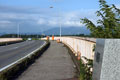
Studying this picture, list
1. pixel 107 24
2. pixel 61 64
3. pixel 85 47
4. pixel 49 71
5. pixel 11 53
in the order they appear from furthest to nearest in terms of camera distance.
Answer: pixel 11 53
pixel 61 64
pixel 49 71
pixel 85 47
pixel 107 24

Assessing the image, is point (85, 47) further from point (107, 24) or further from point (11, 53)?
point (11, 53)

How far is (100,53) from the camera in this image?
480cm

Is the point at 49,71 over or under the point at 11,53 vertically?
over

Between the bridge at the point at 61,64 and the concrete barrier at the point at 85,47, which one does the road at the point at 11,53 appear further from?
the concrete barrier at the point at 85,47

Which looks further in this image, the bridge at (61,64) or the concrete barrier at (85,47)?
the concrete barrier at (85,47)

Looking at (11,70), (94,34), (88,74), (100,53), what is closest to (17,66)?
(11,70)

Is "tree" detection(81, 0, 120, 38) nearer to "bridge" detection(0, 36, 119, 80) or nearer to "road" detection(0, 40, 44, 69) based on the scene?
"bridge" detection(0, 36, 119, 80)

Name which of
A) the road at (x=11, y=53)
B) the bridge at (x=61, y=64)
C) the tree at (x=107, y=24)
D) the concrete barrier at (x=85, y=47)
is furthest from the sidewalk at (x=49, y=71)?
the tree at (x=107, y=24)

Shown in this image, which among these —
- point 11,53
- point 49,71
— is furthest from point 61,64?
point 11,53

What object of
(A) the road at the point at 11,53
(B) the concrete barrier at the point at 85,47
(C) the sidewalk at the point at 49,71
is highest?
(B) the concrete barrier at the point at 85,47

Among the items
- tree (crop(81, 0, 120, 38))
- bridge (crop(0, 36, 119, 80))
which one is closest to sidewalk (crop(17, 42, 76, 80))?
bridge (crop(0, 36, 119, 80))

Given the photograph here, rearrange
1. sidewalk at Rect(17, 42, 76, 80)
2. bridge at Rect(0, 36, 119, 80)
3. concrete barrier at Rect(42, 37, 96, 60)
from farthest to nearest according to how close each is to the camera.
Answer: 1. sidewalk at Rect(17, 42, 76, 80)
2. concrete barrier at Rect(42, 37, 96, 60)
3. bridge at Rect(0, 36, 119, 80)

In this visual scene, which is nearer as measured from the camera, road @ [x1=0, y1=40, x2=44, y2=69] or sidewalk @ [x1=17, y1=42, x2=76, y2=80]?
sidewalk @ [x1=17, y1=42, x2=76, y2=80]

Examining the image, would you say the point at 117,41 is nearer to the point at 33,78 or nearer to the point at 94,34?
the point at 94,34
